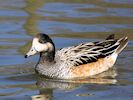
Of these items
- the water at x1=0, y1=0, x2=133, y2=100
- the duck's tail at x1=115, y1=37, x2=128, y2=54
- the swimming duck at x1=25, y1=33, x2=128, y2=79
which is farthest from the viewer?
the duck's tail at x1=115, y1=37, x2=128, y2=54

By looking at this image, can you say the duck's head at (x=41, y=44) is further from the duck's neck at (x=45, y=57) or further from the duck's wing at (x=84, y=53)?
the duck's wing at (x=84, y=53)

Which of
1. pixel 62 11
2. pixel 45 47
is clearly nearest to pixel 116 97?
pixel 45 47

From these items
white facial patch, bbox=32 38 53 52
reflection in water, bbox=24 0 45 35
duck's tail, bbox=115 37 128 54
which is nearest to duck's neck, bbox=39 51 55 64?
white facial patch, bbox=32 38 53 52

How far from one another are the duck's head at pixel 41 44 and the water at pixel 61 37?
0.51 meters

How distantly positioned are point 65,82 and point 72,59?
0.53 m

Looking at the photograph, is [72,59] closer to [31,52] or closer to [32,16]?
[31,52]

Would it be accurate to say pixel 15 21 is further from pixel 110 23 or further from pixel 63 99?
pixel 63 99

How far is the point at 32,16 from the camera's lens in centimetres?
1619

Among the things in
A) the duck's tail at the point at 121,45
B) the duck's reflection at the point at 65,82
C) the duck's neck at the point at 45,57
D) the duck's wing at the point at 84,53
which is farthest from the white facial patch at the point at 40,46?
the duck's tail at the point at 121,45

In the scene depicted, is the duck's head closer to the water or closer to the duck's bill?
the duck's bill

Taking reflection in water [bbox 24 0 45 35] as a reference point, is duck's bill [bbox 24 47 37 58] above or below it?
below

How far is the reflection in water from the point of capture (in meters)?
15.2

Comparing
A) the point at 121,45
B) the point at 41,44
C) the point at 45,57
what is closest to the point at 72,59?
the point at 45,57

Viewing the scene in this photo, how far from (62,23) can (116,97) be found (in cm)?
487
